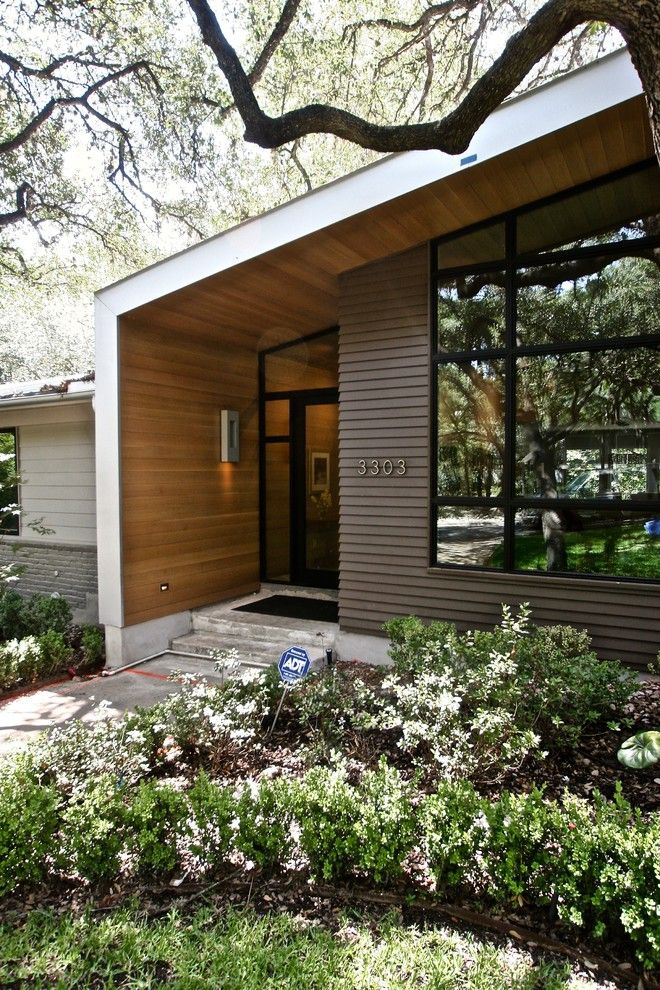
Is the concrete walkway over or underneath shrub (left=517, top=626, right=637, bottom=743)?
underneath

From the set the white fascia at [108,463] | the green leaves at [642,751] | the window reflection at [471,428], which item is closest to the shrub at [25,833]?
the green leaves at [642,751]

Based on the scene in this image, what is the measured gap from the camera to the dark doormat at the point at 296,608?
6.42 m

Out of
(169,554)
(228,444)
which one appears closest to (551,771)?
(169,554)

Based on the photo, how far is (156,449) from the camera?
6.15 meters

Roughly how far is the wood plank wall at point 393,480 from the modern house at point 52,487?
10.3 ft

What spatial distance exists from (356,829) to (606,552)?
3056mm

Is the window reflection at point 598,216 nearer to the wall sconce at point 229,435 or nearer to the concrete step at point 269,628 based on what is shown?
the wall sconce at point 229,435

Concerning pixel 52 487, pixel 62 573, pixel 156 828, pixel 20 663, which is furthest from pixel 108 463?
pixel 156 828

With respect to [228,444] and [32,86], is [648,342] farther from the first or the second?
[32,86]

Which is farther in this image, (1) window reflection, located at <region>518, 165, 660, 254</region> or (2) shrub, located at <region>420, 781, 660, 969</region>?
(1) window reflection, located at <region>518, 165, 660, 254</region>

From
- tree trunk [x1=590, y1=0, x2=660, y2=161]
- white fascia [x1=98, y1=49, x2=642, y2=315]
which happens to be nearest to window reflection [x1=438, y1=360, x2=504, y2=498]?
white fascia [x1=98, y1=49, x2=642, y2=315]

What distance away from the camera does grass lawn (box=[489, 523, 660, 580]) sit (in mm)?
4441

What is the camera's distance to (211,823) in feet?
8.80

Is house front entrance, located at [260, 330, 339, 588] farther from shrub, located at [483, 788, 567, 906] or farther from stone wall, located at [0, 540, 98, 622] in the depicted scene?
shrub, located at [483, 788, 567, 906]
